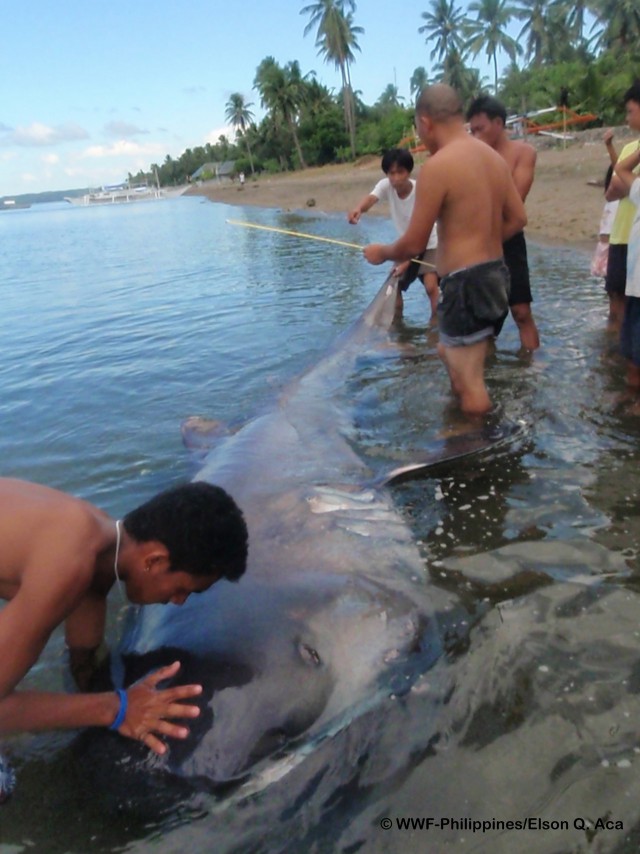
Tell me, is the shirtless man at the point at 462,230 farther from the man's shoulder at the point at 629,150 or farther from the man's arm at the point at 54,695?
the man's arm at the point at 54,695

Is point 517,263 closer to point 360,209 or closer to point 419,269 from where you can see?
point 360,209

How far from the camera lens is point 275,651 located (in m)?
2.23

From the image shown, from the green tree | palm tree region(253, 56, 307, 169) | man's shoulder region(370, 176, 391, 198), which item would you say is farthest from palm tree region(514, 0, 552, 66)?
man's shoulder region(370, 176, 391, 198)

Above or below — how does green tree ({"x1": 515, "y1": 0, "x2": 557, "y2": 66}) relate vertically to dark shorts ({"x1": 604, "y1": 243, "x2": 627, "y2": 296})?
above

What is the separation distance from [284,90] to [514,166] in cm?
6491

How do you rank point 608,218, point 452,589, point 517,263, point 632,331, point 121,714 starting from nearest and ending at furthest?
point 121,714, point 452,589, point 632,331, point 517,263, point 608,218

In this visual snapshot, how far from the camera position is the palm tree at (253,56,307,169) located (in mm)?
63312

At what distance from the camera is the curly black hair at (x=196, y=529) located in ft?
7.04

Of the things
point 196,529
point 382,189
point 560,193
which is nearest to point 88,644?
point 196,529

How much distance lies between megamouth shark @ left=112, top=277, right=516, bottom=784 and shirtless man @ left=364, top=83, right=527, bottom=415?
36.0 inches

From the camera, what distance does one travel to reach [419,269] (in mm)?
7668

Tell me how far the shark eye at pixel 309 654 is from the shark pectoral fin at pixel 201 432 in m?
2.72

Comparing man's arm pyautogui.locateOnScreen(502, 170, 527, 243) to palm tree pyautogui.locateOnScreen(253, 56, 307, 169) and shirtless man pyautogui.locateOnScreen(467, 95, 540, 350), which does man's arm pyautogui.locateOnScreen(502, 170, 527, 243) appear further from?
palm tree pyautogui.locateOnScreen(253, 56, 307, 169)

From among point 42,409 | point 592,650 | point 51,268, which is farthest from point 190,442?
point 51,268
